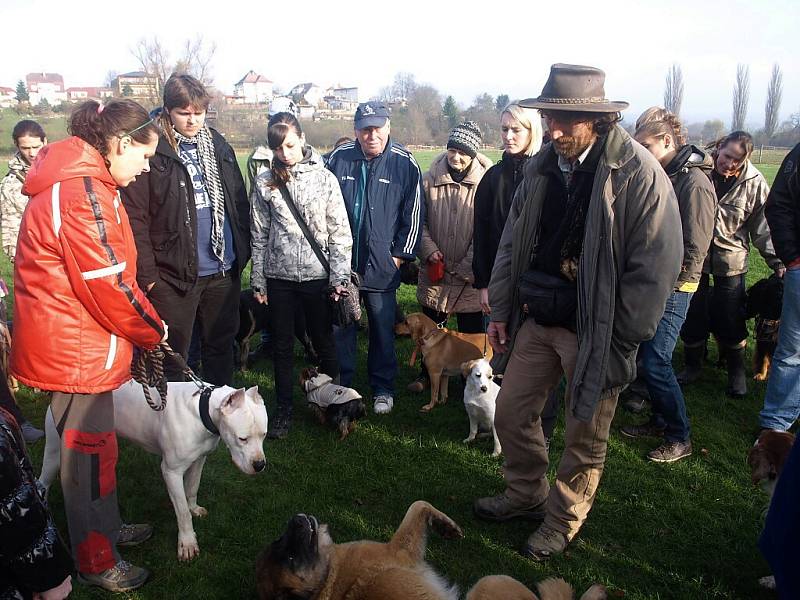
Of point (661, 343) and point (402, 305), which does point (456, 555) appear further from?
point (402, 305)

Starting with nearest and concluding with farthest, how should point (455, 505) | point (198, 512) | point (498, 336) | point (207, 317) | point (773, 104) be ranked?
point (498, 336) → point (198, 512) → point (455, 505) → point (207, 317) → point (773, 104)

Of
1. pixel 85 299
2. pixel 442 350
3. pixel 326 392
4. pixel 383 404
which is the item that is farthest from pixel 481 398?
pixel 85 299

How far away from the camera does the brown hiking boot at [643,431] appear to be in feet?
15.9

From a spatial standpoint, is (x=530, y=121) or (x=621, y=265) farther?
(x=530, y=121)

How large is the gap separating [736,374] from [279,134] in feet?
16.0

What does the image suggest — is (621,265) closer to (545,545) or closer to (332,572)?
(545,545)

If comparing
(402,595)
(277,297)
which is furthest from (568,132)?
(277,297)

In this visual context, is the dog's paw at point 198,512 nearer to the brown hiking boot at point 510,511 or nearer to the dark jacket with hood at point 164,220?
the dark jacket with hood at point 164,220

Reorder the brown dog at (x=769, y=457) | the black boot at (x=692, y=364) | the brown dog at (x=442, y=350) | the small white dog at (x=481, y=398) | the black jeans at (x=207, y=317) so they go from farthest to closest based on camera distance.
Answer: the black boot at (x=692, y=364), the brown dog at (x=442, y=350), the small white dog at (x=481, y=398), the black jeans at (x=207, y=317), the brown dog at (x=769, y=457)

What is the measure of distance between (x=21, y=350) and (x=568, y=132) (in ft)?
9.61

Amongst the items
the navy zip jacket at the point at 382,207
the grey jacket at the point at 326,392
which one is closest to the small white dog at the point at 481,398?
the grey jacket at the point at 326,392

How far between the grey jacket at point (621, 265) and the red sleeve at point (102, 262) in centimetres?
228

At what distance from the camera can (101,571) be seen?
10.1 ft

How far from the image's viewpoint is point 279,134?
439cm
